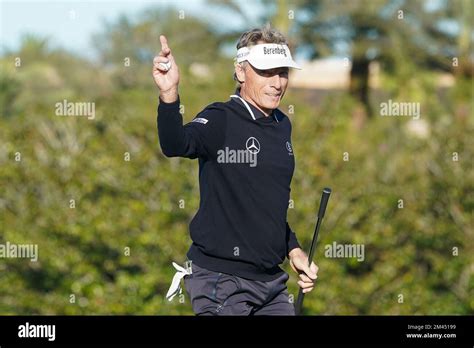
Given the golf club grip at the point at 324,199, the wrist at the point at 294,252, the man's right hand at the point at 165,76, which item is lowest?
the wrist at the point at 294,252

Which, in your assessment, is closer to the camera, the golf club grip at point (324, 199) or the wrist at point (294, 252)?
the golf club grip at point (324, 199)

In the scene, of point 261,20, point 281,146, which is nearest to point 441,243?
point 261,20

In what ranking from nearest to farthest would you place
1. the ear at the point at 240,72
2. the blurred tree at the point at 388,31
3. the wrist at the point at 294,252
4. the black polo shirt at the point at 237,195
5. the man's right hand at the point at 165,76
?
the man's right hand at the point at 165,76, the black polo shirt at the point at 237,195, the ear at the point at 240,72, the wrist at the point at 294,252, the blurred tree at the point at 388,31

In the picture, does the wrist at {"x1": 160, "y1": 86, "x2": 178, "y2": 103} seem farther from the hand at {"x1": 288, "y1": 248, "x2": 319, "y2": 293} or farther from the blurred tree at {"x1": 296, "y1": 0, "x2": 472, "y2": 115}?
the blurred tree at {"x1": 296, "y1": 0, "x2": 472, "y2": 115}

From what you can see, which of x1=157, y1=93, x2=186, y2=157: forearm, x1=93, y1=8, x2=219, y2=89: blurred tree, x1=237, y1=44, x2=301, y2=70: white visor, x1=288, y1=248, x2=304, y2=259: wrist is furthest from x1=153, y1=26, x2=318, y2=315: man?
x1=93, y1=8, x2=219, y2=89: blurred tree

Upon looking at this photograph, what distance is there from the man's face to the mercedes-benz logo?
21 cm

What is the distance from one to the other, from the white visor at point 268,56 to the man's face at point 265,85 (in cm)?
6

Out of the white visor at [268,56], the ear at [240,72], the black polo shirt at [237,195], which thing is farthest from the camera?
the ear at [240,72]

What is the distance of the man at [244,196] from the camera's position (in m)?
5.02

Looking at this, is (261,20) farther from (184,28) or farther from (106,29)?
(106,29)

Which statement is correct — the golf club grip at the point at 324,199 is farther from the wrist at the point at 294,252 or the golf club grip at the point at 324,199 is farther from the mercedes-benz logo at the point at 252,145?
the mercedes-benz logo at the point at 252,145

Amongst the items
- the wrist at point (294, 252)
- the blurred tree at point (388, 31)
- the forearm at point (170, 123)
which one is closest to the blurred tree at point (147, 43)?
the blurred tree at point (388, 31)

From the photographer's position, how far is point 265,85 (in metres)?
5.23
